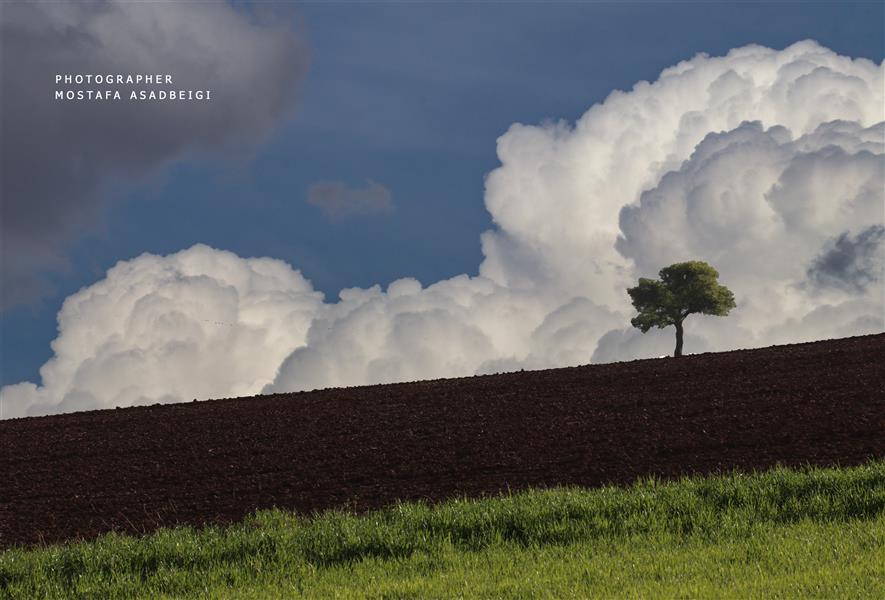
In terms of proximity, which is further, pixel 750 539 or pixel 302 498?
pixel 302 498

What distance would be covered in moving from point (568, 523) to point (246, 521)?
13.3ft

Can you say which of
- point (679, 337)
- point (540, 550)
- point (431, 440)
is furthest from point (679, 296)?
point (540, 550)

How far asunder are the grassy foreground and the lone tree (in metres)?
26.4

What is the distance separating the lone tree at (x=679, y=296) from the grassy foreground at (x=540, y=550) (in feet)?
86.8

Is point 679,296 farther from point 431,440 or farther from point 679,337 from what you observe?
point 431,440

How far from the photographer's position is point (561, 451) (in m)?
14.6

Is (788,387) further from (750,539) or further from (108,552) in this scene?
(108,552)

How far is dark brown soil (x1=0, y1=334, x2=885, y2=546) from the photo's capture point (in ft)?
43.3

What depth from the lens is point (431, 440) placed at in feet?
53.1

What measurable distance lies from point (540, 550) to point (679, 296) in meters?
29.8

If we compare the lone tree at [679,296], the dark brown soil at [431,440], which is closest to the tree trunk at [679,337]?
the lone tree at [679,296]

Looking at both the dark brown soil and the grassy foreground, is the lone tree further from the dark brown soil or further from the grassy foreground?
the grassy foreground

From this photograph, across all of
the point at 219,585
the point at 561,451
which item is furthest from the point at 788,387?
the point at 219,585

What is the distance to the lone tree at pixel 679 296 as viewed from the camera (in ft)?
123
